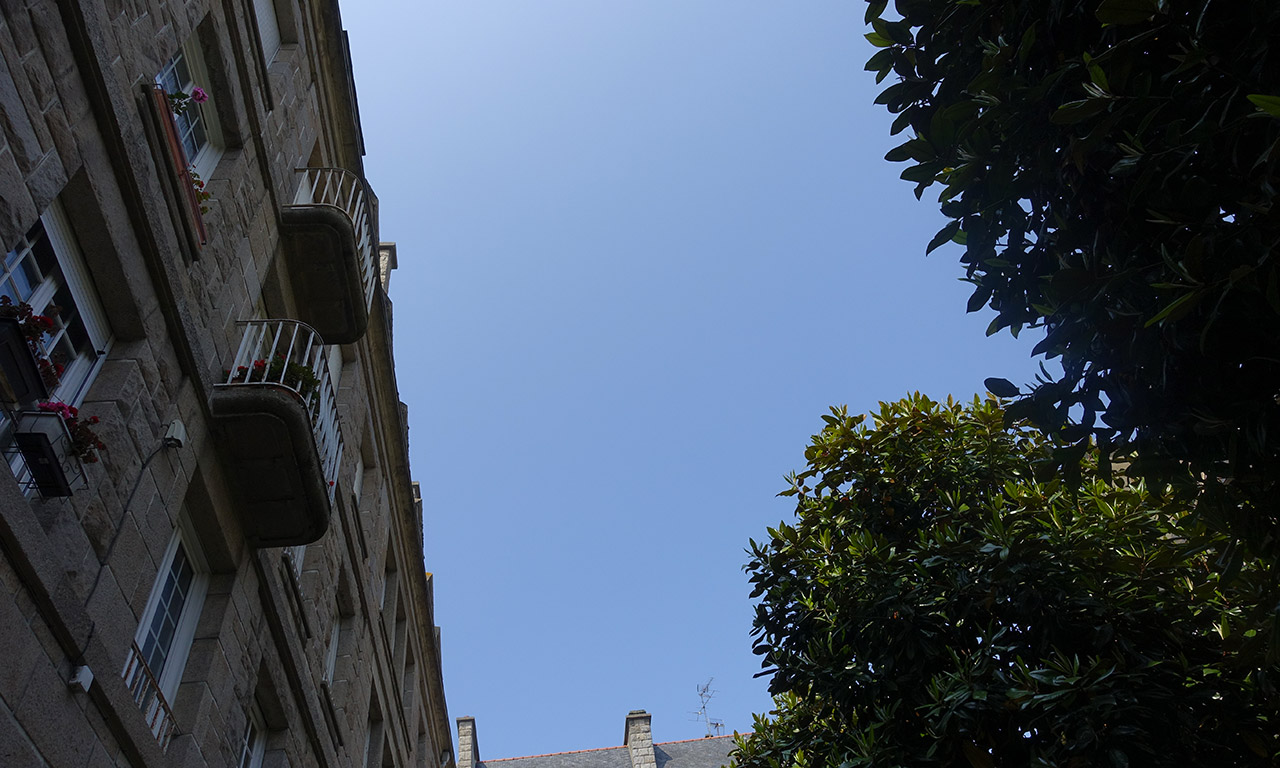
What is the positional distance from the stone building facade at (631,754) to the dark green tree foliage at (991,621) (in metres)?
27.2

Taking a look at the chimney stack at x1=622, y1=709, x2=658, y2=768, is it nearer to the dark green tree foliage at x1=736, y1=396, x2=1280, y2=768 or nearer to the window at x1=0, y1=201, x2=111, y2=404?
the dark green tree foliage at x1=736, y1=396, x2=1280, y2=768

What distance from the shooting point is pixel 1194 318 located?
4668mm

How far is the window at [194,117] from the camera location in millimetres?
8641

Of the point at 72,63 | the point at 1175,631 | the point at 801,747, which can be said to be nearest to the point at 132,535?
the point at 72,63

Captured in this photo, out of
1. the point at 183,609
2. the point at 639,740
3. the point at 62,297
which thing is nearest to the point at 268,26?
the point at 62,297

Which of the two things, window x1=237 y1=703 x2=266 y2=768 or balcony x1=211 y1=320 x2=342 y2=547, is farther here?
window x1=237 y1=703 x2=266 y2=768

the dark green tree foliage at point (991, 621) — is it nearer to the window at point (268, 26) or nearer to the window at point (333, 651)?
the window at point (333, 651)

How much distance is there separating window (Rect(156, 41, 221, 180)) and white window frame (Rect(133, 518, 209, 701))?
364 cm

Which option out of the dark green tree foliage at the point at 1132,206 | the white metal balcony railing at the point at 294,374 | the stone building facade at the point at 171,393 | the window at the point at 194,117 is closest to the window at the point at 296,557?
the stone building facade at the point at 171,393

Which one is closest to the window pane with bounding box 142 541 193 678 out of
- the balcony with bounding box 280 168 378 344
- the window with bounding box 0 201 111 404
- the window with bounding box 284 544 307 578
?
the window with bounding box 284 544 307 578

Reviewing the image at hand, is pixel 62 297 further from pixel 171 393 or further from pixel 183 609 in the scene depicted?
pixel 183 609

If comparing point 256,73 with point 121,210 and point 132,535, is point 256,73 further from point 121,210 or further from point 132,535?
point 132,535

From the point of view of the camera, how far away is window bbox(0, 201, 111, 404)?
19.4ft

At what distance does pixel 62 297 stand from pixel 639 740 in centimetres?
3348
